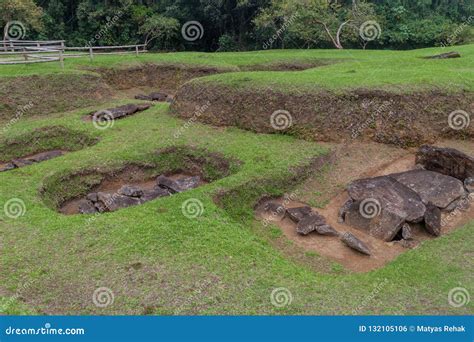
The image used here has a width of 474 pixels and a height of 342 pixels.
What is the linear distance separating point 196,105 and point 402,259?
10.4 meters

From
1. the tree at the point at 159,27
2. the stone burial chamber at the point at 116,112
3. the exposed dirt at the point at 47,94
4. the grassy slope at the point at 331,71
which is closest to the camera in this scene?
the grassy slope at the point at 331,71

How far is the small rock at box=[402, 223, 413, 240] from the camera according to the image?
31.2 ft

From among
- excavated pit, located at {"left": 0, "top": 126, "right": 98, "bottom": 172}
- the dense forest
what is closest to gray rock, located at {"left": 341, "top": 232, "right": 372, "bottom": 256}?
excavated pit, located at {"left": 0, "top": 126, "right": 98, "bottom": 172}

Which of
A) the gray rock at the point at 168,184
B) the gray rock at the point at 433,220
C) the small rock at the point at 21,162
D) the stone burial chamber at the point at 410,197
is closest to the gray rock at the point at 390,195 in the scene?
the stone burial chamber at the point at 410,197

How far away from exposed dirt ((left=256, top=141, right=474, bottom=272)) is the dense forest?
71.6 ft

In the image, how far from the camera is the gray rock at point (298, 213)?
10.2 metres

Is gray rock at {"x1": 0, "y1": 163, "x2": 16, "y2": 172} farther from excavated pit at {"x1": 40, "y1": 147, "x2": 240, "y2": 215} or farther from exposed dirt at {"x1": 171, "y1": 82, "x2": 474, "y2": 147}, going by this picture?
exposed dirt at {"x1": 171, "y1": 82, "x2": 474, "y2": 147}

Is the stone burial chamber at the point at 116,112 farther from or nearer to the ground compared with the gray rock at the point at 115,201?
farther from the ground

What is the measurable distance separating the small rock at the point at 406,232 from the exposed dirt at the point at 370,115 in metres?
4.17

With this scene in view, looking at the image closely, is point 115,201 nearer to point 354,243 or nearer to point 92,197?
point 92,197

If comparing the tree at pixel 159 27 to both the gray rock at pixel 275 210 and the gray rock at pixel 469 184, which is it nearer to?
the gray rock at pixel 275 210

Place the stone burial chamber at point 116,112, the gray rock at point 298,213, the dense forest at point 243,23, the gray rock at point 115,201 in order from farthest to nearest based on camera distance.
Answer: the dense forest at point 243,23
the stone burial chamber at point 116,112
the gray rock at point 115,201
the gray rock at point 298,213

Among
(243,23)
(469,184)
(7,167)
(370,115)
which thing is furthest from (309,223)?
(243,23)

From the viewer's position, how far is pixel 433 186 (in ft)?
35.3
